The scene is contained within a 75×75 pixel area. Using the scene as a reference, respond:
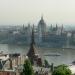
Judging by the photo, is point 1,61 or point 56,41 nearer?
point 1,61

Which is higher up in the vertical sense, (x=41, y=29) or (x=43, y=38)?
(x=41, y=29)

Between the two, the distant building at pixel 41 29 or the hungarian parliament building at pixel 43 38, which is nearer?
the hungarian parliament building at pixel 43 38

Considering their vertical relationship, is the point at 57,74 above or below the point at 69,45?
above

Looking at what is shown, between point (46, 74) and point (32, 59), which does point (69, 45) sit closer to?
point (32, 59)

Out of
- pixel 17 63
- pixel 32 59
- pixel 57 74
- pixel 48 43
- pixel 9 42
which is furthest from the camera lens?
pixel 9 42

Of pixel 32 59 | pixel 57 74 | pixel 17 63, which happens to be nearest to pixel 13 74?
pixel 57 74

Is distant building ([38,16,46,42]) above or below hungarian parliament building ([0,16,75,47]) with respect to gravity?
above

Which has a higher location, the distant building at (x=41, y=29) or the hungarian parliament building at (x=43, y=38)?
the distant building at (x=41, y=29)

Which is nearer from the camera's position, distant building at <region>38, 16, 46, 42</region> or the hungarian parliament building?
the hungarian parliament building

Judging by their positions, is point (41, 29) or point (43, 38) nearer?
point (43, 38)

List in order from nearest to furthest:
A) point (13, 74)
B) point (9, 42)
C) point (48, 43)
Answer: point (13, 74), point (48, 43), point (9, 42)

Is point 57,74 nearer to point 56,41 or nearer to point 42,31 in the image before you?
point 56,41
